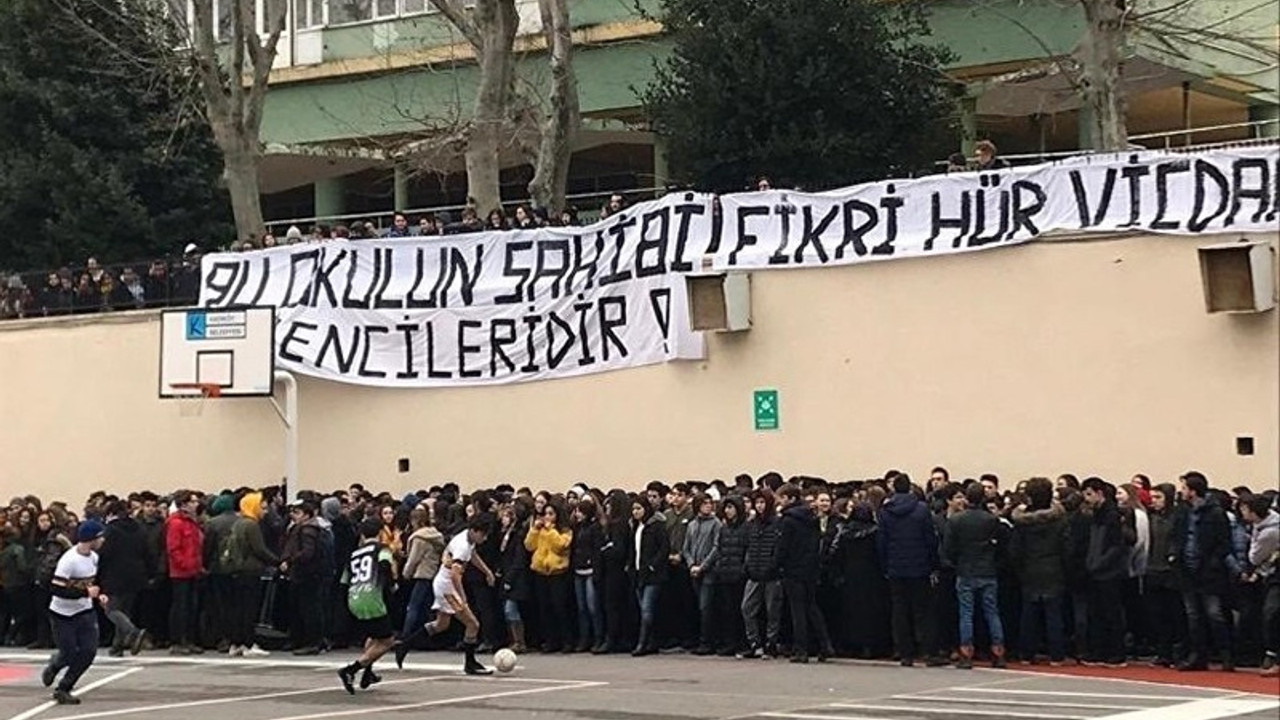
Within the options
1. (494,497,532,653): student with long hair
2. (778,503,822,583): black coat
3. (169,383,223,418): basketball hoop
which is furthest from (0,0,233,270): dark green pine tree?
(778,503,822,583): black coat

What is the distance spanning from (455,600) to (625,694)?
2.23 m

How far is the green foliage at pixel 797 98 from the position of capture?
90.7ft

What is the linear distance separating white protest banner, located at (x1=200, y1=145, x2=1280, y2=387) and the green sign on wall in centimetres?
92

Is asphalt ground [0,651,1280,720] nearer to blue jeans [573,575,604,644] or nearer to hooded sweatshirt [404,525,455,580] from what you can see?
blue jeans [573,575,604,644]

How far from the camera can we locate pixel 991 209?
883 inches

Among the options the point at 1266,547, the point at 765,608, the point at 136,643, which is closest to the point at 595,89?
the point at 136,643

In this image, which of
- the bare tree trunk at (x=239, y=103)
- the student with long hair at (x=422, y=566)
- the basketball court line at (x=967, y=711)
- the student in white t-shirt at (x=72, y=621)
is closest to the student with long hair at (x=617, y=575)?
the student with long hair at (x=422, y=566)

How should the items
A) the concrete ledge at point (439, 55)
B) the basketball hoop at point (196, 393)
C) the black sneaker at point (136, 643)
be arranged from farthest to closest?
the concrete ledge at point (439, 55)
the basketball hoop at point (196, 393)
the black sneaker at point (136, 643)

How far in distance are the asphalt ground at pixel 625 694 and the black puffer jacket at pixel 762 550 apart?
2.80 ft

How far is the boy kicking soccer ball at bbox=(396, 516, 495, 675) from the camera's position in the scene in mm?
18844

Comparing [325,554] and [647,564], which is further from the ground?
[325,554]

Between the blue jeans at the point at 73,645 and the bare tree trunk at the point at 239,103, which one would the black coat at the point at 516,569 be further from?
the bare tree trunk at the point at 239,103

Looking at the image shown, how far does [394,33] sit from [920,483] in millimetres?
22399

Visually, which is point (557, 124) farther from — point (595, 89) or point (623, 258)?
point (595, 89)
